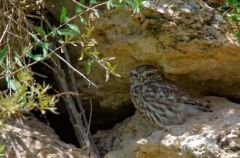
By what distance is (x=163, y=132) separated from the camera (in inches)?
163

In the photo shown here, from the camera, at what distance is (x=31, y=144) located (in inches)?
163

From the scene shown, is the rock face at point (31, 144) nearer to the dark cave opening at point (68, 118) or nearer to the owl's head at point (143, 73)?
the dark cave opening at point (68, 118)

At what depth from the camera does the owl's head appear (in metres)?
4.59

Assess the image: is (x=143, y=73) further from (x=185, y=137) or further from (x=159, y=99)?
(x=185, y=137)

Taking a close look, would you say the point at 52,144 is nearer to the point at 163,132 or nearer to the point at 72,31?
the point at 163,132

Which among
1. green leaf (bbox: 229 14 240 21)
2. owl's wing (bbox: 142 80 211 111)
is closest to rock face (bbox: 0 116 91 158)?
owl's wing (bbox: 142 80 211 111)

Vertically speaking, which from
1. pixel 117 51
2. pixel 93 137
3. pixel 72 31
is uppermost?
pixel 72 31

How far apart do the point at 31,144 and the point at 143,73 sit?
0.99 m

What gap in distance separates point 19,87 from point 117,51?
59.3 inches

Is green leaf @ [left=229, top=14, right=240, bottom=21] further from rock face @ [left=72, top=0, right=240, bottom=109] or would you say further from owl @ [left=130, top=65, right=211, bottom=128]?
owl @ [left=130, top=65, right=211, bottom=128]

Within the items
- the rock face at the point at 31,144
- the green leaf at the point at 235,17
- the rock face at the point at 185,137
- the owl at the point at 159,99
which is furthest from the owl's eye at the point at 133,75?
the green leaf at the point at 235,17

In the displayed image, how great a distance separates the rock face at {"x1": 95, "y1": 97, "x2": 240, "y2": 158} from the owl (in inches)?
4.0

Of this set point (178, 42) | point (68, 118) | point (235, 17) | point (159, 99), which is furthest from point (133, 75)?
point (235, 17)

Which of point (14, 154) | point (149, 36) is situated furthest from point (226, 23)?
point (14, 154)
